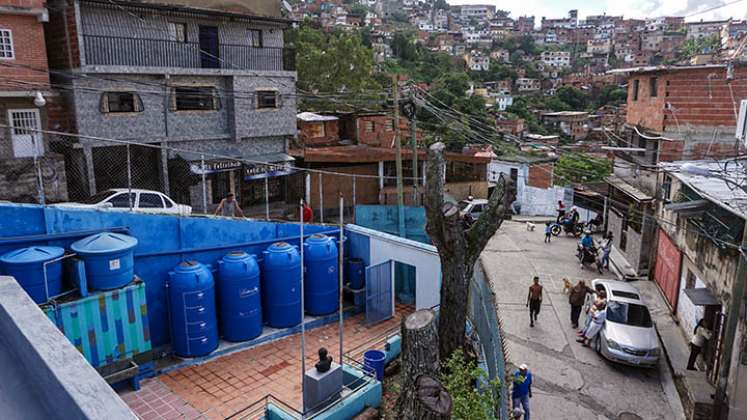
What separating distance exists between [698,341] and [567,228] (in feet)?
41.8

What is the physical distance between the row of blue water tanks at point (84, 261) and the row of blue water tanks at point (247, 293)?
131cm

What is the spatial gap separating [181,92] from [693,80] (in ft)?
59.9

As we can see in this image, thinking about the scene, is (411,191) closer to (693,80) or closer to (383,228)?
(383,228)

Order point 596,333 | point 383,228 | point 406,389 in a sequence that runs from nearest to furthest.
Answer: point 406,389, point 596,333, point 383,228

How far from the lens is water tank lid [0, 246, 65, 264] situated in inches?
362

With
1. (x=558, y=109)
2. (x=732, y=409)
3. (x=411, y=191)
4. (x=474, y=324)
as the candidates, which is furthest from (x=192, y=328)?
(x=558, y=109)

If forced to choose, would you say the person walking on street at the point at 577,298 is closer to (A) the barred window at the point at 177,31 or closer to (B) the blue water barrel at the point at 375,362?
(B) the blue water barrel at the point at 375,362

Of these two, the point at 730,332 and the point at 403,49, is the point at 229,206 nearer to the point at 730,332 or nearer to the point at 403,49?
the point at 730,332

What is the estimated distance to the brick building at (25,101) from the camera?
15.7 m

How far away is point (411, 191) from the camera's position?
25.8 metres

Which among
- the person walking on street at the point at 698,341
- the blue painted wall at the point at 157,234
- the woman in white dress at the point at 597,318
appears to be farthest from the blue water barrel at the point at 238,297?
the person walking on street at the point at 698,341

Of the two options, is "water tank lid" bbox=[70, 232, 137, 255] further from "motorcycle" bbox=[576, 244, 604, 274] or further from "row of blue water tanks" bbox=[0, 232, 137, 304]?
"motorcycle" bbox=[576, 244, 604, 274]

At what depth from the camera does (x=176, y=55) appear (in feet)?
65.9

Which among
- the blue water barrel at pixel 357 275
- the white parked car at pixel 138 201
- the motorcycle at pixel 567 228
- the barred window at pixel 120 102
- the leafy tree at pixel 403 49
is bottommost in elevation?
the motorcycle at pixel 567 228
